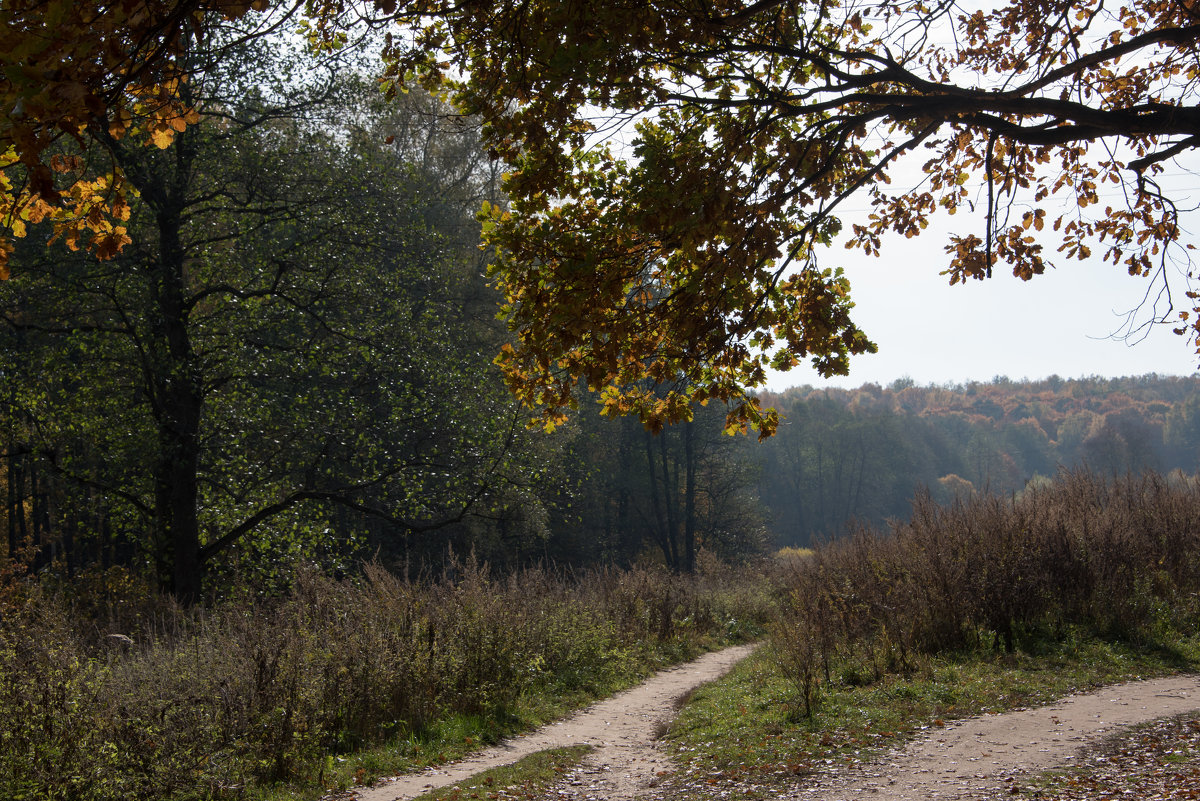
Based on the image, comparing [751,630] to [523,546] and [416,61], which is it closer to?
[523,546]

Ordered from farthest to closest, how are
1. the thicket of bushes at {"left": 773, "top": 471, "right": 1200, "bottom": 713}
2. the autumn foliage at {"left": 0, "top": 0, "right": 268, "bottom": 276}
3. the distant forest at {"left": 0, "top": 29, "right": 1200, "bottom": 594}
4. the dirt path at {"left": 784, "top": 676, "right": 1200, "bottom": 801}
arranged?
1. the distant forest at {"left": 0, "top": 29, "right": 1200, "bottom": 594}
2. the thicket of bushes at {"left": 773, "top": 471, "right": 1200, "bottom": 713}
3. the dirt path at {"left": 784, "top": 676, "right": 1200, "bottom": 801}
4. the autumn foliage at {"left": 0, "top": 0, "right": 268, "bottom": 276}

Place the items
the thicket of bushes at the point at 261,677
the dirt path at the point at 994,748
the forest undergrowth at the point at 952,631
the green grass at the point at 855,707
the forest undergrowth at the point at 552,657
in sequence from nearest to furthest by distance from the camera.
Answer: the thicket of bushes at the point at 261,677
the dirt path at the point at 994,748
the forest undergrowth at the point at 552,657
the green grass at the point at 855,707
the forest undergrowth at the point at 952,631

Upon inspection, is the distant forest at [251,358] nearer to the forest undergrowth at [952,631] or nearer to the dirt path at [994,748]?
the forest undergrowth at [952,631]

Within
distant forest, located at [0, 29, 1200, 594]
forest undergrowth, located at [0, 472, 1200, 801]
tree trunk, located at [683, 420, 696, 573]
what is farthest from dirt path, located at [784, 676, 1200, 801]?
tree trunk, located at [683, 420, 696, 573]

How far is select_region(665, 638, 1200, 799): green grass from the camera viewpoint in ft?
23.5

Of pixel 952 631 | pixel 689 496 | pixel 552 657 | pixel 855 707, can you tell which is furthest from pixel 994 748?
pixel 689 496

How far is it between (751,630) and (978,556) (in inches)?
361

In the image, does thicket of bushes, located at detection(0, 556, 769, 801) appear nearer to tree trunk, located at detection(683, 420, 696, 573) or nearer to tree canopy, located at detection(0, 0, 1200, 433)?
tree canopy, located at detection(0, 0, 1200, 433)

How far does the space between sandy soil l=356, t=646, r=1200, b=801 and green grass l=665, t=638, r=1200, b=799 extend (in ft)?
0.86

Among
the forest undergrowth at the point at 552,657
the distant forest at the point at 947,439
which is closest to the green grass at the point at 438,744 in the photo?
the forest undergrowth at the point at 552,657

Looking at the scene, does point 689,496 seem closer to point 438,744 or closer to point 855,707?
point 855,707

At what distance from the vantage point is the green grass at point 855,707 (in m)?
7.18

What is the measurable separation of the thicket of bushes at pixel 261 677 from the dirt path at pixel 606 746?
1.98ft

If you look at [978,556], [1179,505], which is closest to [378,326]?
[978,556]
